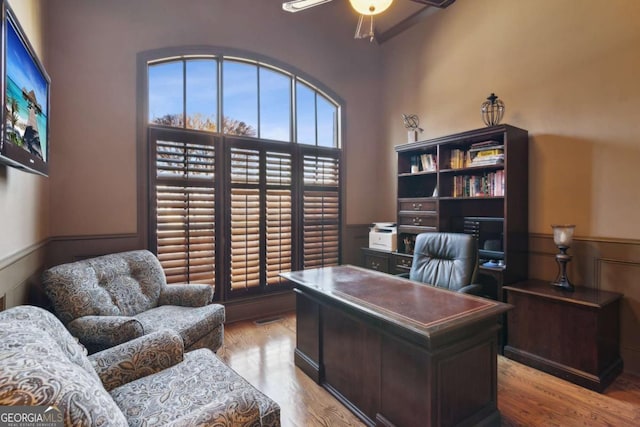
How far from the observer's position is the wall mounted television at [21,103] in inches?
57.9

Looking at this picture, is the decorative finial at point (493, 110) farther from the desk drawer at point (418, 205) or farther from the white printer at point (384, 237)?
the white printer at point (384, 237)

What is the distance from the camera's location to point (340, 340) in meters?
2.20

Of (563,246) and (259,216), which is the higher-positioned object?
(259,216)

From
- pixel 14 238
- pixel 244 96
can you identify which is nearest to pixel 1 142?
pixel 14 238

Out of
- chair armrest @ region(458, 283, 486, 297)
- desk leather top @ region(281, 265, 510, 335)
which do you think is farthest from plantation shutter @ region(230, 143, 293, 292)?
chair armrest @ region(458, 283, 486, 297)

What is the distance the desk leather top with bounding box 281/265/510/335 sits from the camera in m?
1.68

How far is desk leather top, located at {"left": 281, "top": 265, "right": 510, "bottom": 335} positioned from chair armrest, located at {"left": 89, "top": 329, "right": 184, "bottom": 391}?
975mm

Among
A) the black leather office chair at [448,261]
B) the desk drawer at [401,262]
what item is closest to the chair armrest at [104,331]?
the black leather office chair at [448,261]

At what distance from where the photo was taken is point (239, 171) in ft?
12.4

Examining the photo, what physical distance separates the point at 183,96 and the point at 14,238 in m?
2.17

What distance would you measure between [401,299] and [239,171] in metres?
2.50

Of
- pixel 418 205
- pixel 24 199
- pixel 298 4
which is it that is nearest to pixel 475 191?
pixel 418 205

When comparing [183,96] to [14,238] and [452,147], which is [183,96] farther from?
[452,147]

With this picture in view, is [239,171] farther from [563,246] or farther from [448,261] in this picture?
[563,246]
